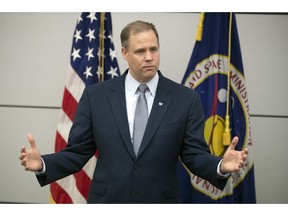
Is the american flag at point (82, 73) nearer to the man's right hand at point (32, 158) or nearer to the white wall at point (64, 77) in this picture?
the white wall at point (64, 77)

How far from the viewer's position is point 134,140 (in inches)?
62.9

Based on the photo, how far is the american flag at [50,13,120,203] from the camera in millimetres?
2424

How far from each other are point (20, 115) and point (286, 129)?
6.69 feet

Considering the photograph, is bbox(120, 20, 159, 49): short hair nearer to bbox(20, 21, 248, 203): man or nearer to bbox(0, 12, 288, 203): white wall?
bbox(20, 21, 248, 203): man

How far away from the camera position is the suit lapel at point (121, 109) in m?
1.57

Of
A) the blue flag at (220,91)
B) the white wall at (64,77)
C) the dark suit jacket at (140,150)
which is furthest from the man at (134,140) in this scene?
the white wall at (64,77)

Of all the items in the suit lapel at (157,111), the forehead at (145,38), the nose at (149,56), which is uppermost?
the forehead at (145,38)

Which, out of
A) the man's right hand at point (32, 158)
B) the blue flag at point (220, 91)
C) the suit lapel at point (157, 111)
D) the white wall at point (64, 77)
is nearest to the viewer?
the man's right hand at point (32, 158)

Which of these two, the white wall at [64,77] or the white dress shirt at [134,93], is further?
the white wall at [64,77]

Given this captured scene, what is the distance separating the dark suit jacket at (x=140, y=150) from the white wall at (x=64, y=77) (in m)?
1.14

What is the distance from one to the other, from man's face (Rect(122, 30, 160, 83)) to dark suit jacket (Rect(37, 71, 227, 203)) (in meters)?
0.10

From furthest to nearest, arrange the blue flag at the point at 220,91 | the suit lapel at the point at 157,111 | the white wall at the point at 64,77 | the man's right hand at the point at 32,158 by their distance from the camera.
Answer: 1. the white wall at the point at 64,77
2. the blue flag at the point at 220,91
3. the suit lapel at the point at 157,111
4. the man's right hand at the point at 32,158

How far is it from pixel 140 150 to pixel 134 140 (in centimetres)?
6

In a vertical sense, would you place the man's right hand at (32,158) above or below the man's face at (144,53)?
below
